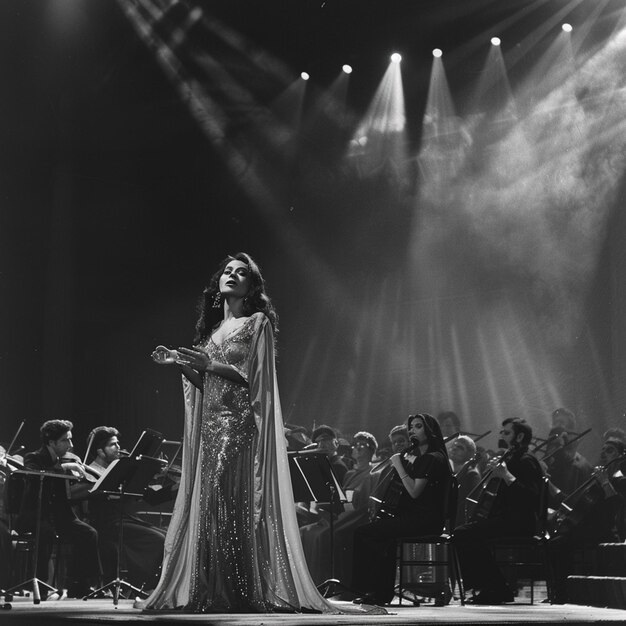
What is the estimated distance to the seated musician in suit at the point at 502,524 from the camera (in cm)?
657

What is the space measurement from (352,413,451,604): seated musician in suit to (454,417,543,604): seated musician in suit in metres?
0.33

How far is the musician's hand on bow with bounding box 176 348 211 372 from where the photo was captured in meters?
4.48

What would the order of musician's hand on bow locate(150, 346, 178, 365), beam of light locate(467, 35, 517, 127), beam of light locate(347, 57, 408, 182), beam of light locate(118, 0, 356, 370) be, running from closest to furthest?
musician's hand on bow locate(150, 346, 178, 365), beam of light locate(118, 0, 356, 370), beam of light locate(467, 35, 517, 127), beam of light locate(347, 57, 408, 182)

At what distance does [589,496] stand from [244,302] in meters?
3.38

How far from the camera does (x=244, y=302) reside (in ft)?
16.3

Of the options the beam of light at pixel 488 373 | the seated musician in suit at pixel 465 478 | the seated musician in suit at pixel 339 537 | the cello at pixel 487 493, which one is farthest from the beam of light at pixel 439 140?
the cello at pixel 487 493

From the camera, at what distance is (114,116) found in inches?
421

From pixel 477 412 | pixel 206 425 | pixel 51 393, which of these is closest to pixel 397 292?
pixel 477 412

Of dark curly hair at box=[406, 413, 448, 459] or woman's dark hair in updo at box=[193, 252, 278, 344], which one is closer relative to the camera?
woman's dark hair in updo at box=[193, 252, 278, 344]

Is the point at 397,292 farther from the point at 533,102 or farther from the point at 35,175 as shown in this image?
the point at 35,175

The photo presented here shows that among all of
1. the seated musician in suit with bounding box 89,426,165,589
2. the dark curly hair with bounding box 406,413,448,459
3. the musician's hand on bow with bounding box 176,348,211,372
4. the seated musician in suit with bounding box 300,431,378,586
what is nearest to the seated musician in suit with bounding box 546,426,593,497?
the seated musician in suit with bounding box 300,431,378,586

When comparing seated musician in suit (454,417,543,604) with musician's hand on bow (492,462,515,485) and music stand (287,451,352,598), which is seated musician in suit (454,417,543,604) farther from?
music stand (287,451,352,598)

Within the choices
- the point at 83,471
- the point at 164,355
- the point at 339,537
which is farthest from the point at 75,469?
the point at 164,355

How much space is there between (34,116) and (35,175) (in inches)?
23.7
